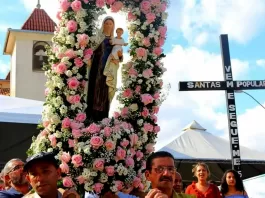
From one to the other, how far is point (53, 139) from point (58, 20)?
5.18ft

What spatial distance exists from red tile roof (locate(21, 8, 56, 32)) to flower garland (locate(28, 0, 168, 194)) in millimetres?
19732

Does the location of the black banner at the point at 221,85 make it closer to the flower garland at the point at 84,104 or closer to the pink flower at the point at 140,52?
the flower garland at the point at 84,104

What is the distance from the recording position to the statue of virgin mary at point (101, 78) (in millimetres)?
6582

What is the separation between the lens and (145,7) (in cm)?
693

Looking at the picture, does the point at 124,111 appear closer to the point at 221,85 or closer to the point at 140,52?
the point at 140,52

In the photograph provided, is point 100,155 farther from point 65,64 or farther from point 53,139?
point 65,64

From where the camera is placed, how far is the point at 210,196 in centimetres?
646

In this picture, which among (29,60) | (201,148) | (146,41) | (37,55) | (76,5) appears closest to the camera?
(76,5)

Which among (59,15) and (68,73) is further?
(59,15)

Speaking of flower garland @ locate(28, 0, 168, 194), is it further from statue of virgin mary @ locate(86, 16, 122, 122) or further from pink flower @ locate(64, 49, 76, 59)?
statue of virgin mary @ locate(86, 16, 122, 122)

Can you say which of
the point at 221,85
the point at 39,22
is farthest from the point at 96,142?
the point at 39,22

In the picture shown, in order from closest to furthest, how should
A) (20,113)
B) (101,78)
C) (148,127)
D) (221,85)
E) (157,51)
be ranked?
(101,78) → (148,127) → (157,51) → (221,85) → (20,113)

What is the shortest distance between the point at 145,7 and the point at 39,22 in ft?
68.6

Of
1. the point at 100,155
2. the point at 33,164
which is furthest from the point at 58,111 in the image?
the point at 33,164
